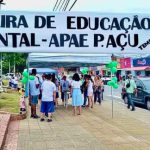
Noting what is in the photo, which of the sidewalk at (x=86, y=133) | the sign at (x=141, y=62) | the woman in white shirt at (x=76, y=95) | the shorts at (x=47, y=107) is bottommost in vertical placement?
the sidewalk at (x=86, y=133)

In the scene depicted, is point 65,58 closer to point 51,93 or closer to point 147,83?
point 51,93

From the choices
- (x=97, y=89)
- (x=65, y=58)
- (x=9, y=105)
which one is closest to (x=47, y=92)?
(x=65, y=58)

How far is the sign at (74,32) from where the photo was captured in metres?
7.27

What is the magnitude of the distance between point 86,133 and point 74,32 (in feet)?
17.1

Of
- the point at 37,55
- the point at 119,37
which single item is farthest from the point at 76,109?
the point at 119,37

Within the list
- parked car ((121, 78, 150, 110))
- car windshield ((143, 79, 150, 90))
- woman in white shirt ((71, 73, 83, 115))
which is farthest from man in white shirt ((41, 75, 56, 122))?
car windshield ((143, 79, 150, 90))

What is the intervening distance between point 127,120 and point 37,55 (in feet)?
16.3

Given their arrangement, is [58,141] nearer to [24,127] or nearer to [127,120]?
[24,127]

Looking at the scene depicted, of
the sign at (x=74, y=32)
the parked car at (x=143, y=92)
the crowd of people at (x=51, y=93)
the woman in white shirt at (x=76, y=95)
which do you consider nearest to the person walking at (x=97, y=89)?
the crowd of people at (x=51, y=93)

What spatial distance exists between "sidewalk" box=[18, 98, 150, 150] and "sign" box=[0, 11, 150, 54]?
127 inches

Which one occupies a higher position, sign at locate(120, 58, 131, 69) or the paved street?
sign at locate(120, 58, 131, 69)

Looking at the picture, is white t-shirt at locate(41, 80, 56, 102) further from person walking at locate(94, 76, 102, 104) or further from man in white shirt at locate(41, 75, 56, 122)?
person walking at locate(94, 76, 102, 104)

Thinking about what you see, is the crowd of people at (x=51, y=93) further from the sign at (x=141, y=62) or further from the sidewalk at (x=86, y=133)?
the sign at (x=141, y=62)

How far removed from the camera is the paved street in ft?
33.7
